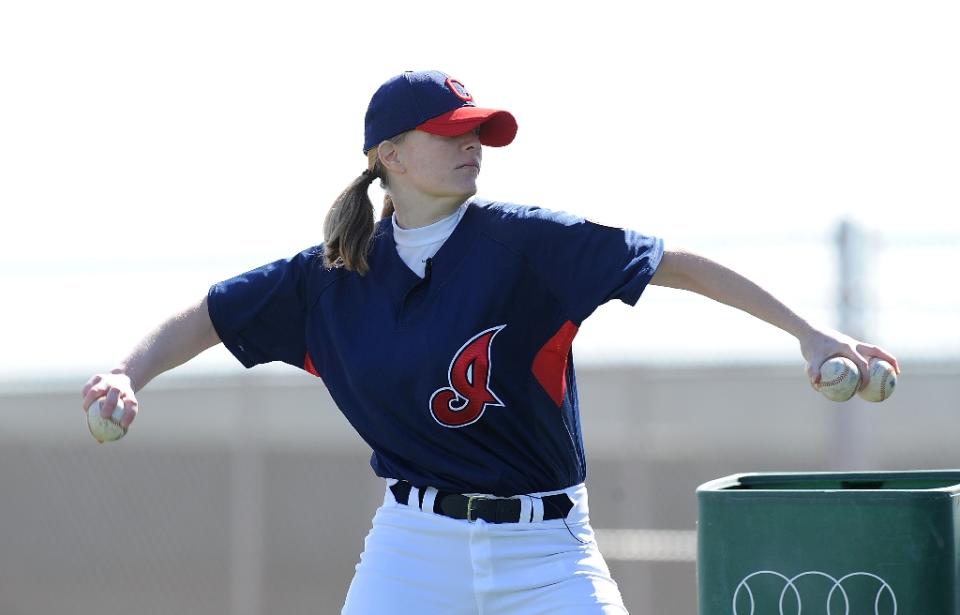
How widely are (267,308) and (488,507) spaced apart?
3.20 feet

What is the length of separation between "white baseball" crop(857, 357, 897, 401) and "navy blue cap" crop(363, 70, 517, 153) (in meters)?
1.32

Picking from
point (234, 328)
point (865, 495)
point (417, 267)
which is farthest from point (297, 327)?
point (865, 495)

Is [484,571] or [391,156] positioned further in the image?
[391,156]

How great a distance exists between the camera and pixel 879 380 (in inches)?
134

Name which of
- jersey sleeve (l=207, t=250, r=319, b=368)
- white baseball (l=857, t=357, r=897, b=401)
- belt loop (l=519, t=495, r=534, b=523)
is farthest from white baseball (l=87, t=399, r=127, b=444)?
white baseball (l=857, t=357, r=897, b=401)

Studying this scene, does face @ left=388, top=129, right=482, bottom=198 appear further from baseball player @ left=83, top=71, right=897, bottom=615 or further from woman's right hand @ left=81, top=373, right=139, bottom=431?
woman's right hand @ left=81, top=373, right=139, bottom=431

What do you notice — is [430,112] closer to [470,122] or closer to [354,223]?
[470,122]

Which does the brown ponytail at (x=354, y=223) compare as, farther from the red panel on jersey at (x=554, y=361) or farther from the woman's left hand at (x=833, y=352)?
the woman's left hand at (x=833, y=352)

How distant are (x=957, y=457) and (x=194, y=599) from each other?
24.7 ft

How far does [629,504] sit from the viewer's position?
28.6ft

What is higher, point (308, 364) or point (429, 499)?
point (308, 364)

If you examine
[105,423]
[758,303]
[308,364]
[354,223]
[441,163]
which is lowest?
[105,423]

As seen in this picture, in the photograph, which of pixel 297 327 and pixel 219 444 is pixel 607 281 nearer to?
pixel 297 327

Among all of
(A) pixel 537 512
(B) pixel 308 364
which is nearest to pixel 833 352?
(A) pixel 537 512
